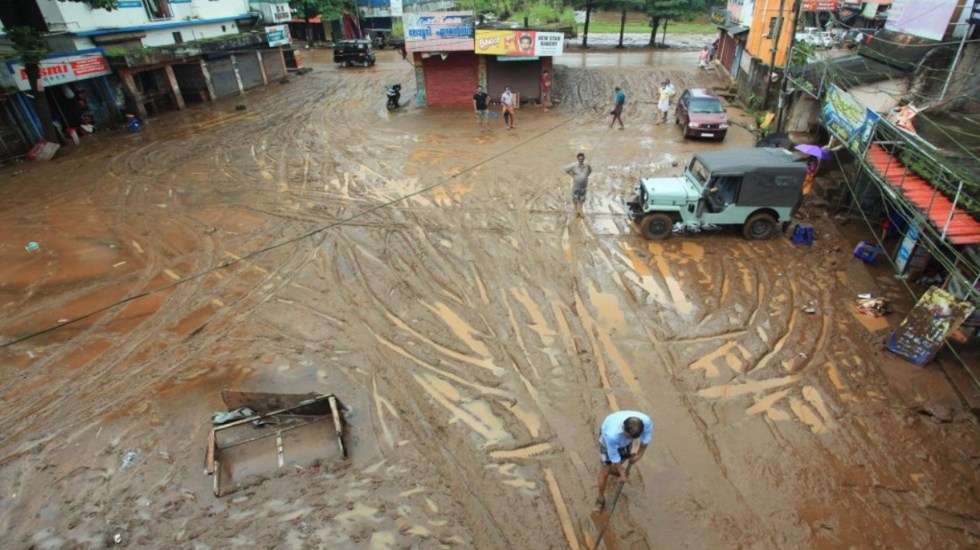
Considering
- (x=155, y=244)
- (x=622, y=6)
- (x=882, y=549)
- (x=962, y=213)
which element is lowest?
(x=882, y=549)

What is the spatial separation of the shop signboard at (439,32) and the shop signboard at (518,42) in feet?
1.94

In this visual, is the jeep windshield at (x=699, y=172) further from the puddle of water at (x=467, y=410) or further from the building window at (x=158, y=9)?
the building window at (x=158, y=9)

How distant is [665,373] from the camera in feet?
26.1

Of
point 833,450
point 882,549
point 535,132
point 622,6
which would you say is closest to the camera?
point 882,549

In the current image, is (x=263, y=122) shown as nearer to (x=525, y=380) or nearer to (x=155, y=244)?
(x=155, y=244)

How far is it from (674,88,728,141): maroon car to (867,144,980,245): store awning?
6740 mm

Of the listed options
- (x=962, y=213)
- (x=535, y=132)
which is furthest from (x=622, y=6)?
(x=962, y=213)

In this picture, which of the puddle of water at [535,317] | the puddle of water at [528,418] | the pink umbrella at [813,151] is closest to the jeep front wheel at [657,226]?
the puddle of water at [535,317]

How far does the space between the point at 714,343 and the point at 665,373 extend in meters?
1.31

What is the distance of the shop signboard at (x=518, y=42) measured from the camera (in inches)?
810

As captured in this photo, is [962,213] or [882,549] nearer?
[882,549]

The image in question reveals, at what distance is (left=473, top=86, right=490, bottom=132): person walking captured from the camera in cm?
1969

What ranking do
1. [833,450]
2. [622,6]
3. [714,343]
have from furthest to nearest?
[622,6]
[714,343]
[833,450]

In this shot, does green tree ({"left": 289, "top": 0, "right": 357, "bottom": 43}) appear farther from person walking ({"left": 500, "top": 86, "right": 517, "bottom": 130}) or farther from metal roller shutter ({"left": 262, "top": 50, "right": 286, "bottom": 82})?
person walking ({"left": 500, "top": 86, "right": 517, "bottom": 130})
